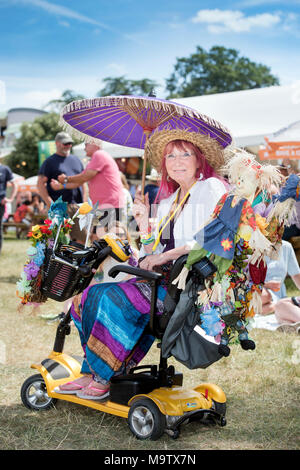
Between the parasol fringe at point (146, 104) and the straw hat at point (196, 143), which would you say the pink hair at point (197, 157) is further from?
the parasol fringe at point (146, 104)

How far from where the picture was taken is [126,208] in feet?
19.4

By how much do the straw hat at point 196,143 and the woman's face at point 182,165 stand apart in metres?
0.07

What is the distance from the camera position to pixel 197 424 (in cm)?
295

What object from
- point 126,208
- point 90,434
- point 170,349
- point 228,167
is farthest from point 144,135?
point 126,208

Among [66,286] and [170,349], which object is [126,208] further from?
[170,349]

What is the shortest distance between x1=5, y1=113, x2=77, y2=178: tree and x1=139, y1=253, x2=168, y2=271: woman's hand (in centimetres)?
2719

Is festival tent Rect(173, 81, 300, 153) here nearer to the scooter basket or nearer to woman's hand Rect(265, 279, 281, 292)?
woman's hand Rect(265, 279, 281, 292)

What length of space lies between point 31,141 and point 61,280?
91.6 feet

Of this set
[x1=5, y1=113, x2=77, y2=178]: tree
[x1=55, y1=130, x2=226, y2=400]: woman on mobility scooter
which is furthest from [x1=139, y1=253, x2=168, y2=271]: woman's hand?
[x1=5, y1=113, x2=77, y2=178]: tree

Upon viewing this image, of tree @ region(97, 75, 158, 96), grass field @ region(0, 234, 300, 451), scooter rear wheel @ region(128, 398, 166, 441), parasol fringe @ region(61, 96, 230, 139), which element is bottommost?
grass field @ region(0, 234, 300, 451)

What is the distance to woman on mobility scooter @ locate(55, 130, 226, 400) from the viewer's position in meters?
2.79

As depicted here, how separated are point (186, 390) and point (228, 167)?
1.24 metres

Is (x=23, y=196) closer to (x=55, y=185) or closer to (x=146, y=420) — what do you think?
(x=55, y=185)

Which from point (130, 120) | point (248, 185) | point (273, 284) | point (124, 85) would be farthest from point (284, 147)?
point (124, 85)
